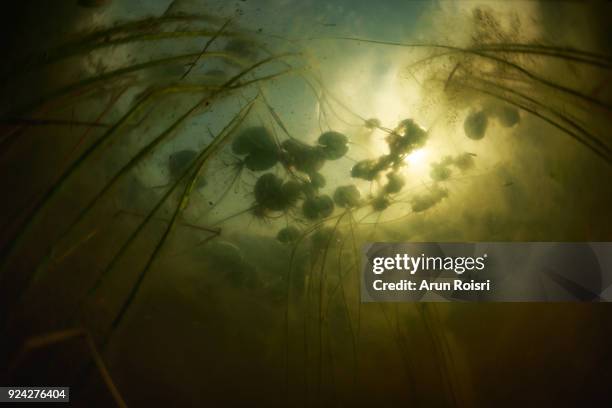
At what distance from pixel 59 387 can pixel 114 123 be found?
53 centimetres

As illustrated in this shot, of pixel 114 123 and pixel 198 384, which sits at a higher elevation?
pixel 114 123

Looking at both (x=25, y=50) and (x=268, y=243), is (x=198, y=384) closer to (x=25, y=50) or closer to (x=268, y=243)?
(x=268, y=243)

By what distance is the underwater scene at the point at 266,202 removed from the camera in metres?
0.74

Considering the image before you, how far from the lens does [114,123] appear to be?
29.9 inches

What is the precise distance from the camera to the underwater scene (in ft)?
2.44

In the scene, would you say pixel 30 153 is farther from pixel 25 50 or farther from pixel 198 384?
pixel 198 384

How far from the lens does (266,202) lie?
77cm

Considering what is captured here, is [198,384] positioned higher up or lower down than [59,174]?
lower down

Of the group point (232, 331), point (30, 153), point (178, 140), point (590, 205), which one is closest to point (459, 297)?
point (590, 205)

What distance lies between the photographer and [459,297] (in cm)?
77

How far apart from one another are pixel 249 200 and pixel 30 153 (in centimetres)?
44

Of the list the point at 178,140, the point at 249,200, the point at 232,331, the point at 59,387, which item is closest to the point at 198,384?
the point at 232,331

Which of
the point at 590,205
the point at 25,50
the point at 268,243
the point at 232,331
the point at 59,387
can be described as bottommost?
the point at 59,387

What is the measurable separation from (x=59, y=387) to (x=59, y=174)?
0.41 m
